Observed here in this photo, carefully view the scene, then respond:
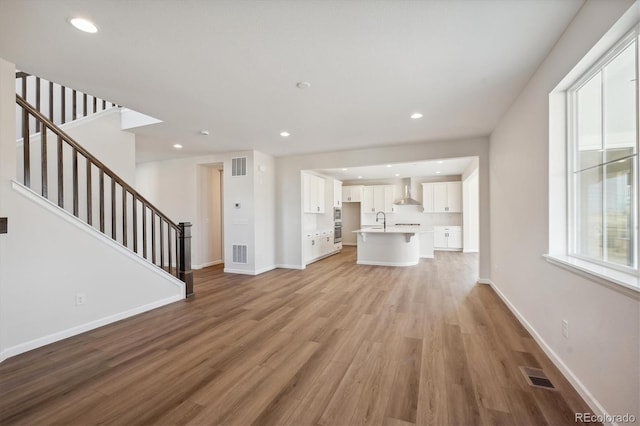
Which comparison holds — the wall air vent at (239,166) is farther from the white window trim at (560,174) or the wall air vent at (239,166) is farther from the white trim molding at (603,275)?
the white trim molding at (603,275)

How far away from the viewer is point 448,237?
9.41 meters

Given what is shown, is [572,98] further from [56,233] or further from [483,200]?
[56,233]

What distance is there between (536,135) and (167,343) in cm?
414

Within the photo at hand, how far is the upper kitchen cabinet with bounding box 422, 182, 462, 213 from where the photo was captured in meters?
9.23

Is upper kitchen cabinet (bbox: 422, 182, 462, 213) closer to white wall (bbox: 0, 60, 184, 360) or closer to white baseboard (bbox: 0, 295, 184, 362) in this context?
white baseboard (bbox: 0, 295, 184, 362)

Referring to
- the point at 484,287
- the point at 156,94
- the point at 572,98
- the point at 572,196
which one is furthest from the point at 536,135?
the point at 156,94

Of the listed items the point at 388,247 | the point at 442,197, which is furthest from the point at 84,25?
the point at 442,197

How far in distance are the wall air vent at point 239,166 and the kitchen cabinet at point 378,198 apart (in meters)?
5.53

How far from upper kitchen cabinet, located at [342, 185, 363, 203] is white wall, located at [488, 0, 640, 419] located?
6.47 meters

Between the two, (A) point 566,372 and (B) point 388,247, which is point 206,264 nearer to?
(B) point 388,247

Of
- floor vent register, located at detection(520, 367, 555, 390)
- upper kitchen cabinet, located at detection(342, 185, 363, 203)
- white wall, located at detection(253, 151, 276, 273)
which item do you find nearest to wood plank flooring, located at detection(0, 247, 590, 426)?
floor vent register, located at detection(520, 367, 555, 390)

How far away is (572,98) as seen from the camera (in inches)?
91.0

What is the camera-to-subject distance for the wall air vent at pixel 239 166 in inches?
237

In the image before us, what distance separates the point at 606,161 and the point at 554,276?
0.98m
